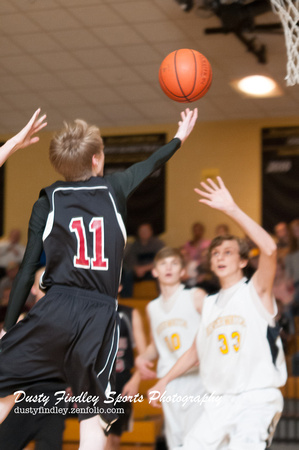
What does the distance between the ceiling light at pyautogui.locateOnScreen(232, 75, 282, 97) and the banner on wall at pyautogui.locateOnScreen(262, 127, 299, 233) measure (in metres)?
1.30

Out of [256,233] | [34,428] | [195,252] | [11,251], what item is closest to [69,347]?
[256,233]

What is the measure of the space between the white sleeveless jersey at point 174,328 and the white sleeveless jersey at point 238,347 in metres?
0.84

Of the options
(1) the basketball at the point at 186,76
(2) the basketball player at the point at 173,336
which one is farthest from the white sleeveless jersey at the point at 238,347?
(1) the basketball at the point at 186,76

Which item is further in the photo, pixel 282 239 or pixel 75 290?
pixel 282 239

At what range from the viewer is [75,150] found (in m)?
3.60

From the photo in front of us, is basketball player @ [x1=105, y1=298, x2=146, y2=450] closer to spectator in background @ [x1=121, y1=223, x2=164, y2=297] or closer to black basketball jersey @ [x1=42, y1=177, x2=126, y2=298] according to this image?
black basketball jersey @ [x1=42, y1=177, x2=126, y2=298]

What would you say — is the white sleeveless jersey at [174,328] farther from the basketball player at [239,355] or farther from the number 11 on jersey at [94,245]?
the number 11 on jersey at [94,245]

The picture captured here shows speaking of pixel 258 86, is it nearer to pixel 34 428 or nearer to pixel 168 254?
pixel 168 254

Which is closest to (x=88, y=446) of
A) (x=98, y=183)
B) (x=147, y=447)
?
(x=98, y=183)

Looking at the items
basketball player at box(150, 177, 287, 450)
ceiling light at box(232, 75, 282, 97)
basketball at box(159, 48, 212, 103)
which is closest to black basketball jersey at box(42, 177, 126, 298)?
basketball player at box(150, 177, 287, 450)

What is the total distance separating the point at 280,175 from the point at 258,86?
2.09m

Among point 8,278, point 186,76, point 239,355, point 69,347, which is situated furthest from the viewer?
point 8,278

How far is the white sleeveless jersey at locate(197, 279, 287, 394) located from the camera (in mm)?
4684

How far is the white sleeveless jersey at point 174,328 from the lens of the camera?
5852mm
